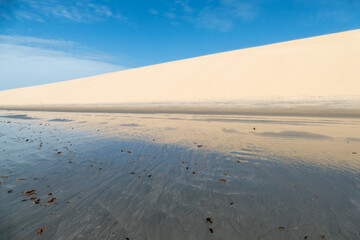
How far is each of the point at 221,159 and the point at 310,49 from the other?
34.4 metres

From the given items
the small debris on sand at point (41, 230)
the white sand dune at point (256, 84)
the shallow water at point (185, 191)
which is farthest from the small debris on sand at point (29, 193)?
the white sand dune at point (256, 84)

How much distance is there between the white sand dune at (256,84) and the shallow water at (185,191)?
40.6 feet

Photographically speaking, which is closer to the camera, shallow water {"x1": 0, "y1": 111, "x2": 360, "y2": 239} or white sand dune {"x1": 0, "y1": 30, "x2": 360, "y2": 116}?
shallow water {"x1": 0, "y1": 111, "x2": 360, "y2": 239}

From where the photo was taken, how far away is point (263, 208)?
2.57 m

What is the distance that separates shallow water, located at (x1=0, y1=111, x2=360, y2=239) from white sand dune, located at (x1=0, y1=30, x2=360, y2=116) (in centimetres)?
1237

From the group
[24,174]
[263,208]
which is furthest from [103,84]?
[263,208]

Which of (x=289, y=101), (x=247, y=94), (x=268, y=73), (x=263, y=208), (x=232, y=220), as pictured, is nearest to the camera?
(x=232, y=220)

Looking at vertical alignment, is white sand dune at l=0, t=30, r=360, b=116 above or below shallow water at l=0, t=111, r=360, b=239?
above

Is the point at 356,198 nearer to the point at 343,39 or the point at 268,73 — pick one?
the point at 268,73

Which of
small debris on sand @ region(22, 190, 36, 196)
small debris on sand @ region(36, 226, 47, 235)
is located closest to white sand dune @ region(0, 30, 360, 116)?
small debris on sand @ region(22, 190, 36, 196)

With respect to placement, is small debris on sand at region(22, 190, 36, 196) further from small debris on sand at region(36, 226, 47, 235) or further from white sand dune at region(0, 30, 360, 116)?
white sand dune at region(0, 30, 360, 116)

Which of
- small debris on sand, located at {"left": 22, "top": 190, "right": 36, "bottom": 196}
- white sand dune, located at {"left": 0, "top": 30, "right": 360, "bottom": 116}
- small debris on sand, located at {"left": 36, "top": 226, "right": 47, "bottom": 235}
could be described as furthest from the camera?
white sand dune, located at {"left": 0, "top": 30, "right": 360, "bottom": 116}

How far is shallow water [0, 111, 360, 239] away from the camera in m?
2.22

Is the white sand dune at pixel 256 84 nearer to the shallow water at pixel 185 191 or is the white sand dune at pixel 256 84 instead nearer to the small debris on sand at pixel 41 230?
the shallow water at pixel 185 191
